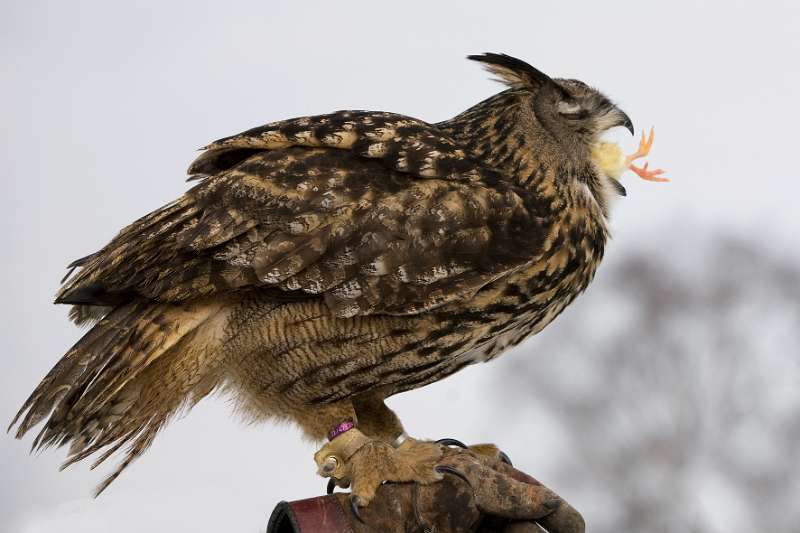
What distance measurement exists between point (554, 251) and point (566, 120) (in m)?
Result: 0.30

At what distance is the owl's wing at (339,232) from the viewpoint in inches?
82.2

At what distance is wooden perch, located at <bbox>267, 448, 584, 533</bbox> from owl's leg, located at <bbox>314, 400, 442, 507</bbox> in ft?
0.06

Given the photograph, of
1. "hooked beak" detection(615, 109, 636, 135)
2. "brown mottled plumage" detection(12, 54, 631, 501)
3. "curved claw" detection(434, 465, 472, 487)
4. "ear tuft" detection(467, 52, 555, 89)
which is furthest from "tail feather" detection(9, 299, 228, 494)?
"hooked beak" detection(615, 109, 636, 135)

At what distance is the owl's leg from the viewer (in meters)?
2.16

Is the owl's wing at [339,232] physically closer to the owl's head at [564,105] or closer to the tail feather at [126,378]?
the tail feather at [126,378]

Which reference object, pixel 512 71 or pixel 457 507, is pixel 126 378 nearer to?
→ pixel 457 507

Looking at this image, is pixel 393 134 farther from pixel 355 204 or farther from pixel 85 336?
pixel 85 336

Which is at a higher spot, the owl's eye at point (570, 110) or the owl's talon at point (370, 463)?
the owl's eye at point (570, 110)

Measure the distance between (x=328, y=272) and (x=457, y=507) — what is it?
507 mm

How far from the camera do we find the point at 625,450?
6.59 meters

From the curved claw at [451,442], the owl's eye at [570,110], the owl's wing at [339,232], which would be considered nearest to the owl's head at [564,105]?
the owl's eye at [570,110]

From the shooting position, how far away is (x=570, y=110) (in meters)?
2.32

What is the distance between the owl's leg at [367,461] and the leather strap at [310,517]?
48 millimetres

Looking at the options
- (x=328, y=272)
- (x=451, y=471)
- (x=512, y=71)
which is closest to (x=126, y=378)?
(x=328, y=272)
